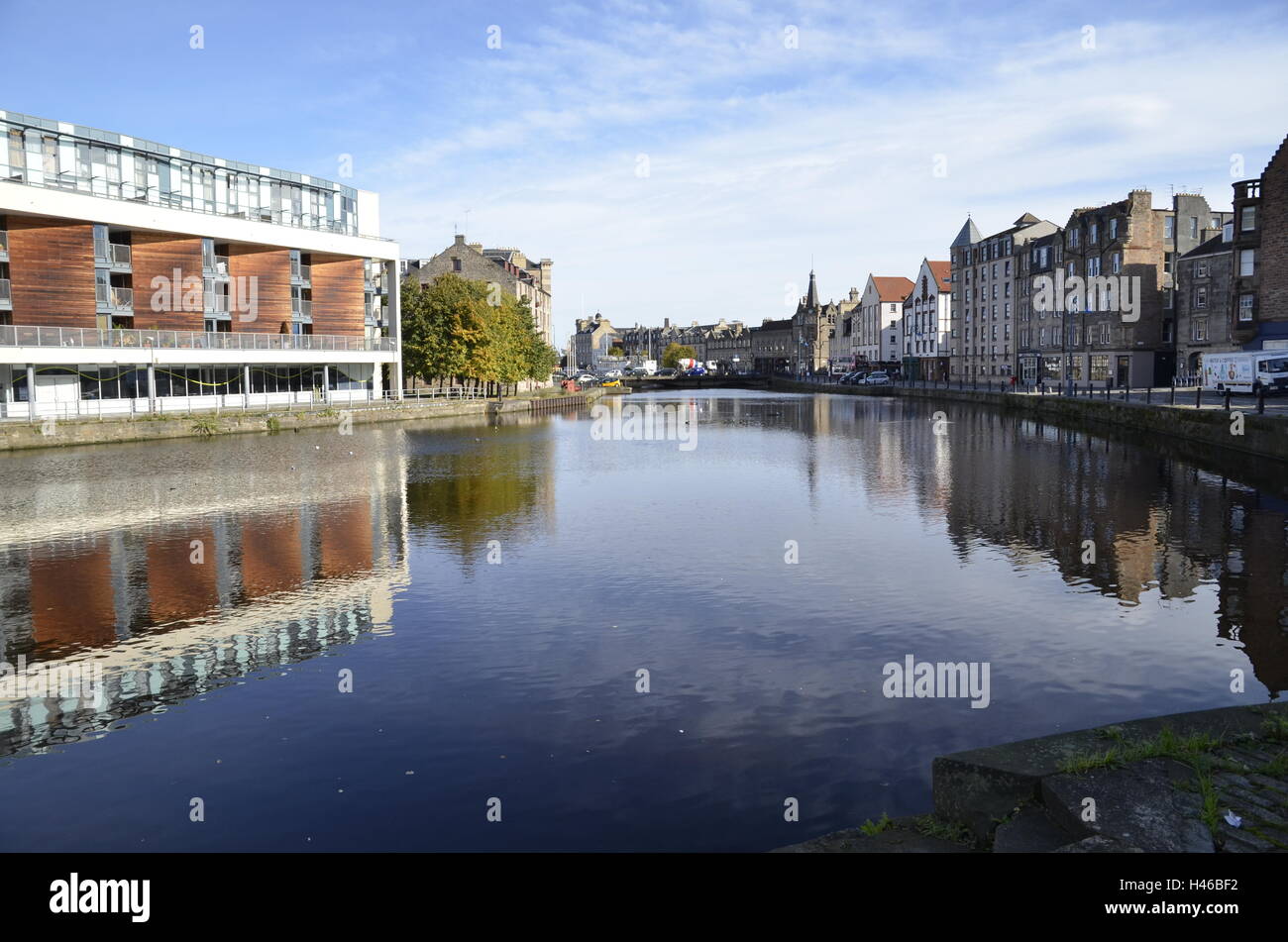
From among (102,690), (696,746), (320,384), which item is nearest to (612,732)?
(696,746)

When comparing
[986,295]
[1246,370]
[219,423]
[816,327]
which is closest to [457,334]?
[219,423]

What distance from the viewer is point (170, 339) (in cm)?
5041

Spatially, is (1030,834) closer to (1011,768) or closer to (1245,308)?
(1011,768)

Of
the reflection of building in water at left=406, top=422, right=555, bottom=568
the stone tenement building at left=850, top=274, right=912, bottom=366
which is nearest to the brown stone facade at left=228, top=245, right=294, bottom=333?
the reflection of building in water at left=406, top=422, right=555, bottom=568

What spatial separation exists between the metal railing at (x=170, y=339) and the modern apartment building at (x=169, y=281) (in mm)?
82

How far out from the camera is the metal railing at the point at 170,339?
43875 millimetres

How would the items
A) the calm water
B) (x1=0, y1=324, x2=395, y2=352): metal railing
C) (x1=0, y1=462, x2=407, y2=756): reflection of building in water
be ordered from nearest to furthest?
the calm water < (x1=0, y1=462, x2=407, y2=756): reflection of building in water < (x1=0, y1=324, x2=395, y2=352): metal railing

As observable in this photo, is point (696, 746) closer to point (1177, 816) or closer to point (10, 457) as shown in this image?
point (1177, 816)

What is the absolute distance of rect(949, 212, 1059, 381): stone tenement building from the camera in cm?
9412

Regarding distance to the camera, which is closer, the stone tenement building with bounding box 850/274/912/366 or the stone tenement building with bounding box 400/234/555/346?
the stone tenement building with bounding box 400/234/555/346

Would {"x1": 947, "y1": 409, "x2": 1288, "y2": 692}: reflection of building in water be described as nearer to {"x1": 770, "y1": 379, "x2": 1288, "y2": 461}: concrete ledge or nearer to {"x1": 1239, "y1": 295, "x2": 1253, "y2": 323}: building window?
{"x1": 770, "y1": 379, "x2": 1288, "y2": 461}: concrete ledge

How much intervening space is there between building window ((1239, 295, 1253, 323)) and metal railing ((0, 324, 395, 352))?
186ft

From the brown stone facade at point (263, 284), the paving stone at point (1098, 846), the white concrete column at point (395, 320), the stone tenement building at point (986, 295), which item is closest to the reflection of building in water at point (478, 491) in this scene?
the paving stone at point (1098, 846)

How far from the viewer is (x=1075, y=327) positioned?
259 ft
